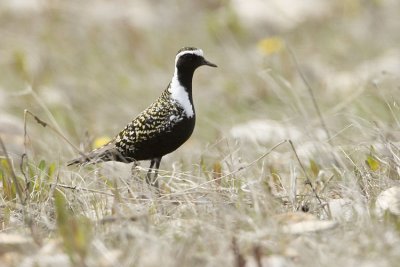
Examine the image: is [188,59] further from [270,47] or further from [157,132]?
[270,47]

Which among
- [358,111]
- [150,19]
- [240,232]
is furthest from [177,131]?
[150,19]

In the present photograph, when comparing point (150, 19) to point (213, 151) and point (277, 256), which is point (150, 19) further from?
point (277, 256)

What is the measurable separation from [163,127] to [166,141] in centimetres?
9

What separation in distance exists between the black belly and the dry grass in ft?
0.54

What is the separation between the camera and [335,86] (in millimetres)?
9836

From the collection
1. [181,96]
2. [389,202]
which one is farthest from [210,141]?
[389,202]

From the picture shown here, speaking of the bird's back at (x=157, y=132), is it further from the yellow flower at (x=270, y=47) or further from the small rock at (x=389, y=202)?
the yellow flower at (x=270, y=47)

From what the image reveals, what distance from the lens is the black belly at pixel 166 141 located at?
17.3 ft

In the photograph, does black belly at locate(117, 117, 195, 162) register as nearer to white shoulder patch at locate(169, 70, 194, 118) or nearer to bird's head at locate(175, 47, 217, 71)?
white shoulder patch at locate(169, 70, 194, 118)

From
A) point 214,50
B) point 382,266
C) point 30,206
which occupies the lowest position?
point 382,266

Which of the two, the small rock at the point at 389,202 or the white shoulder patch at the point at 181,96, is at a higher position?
the white shoulder patch at the point at 181,96

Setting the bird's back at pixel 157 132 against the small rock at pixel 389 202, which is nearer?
the small rock at pixel 389 202

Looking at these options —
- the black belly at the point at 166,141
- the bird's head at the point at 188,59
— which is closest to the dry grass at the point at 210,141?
the black belly at the point at 166,141

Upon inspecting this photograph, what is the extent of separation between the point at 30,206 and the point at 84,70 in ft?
23.3
